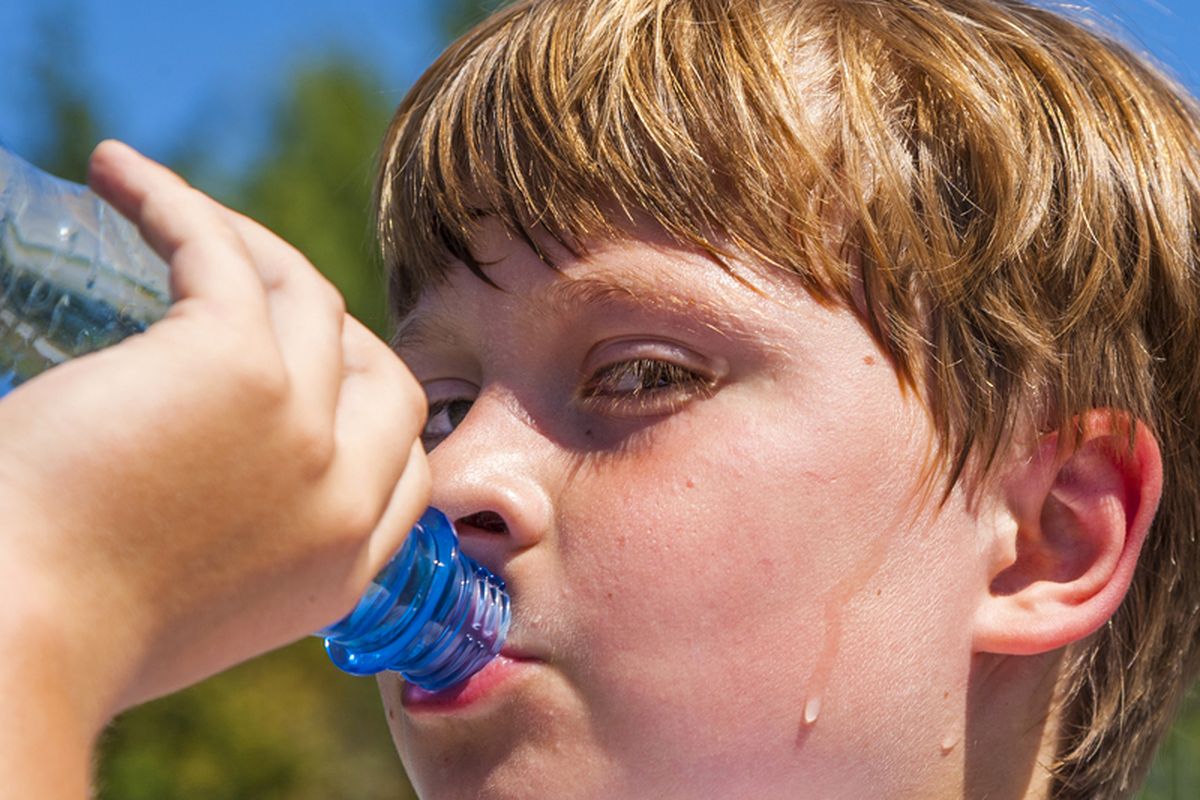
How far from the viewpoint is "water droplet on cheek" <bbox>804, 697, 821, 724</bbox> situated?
1674 mm

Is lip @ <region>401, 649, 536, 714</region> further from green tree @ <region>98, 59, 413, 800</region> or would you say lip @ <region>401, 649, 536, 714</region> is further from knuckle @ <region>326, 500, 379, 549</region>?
green tree @ <region>98, 59, 413, 800</region>

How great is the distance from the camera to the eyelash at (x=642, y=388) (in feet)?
5.61

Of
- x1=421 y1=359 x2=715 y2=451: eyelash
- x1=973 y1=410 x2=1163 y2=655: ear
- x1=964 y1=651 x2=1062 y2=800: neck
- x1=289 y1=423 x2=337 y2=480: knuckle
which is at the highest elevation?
x1=289 y1=423 x2=337 y2=480: knuckle

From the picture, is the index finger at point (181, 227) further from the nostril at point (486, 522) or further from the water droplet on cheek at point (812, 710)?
the water droplet on cheek at point (812, 710)

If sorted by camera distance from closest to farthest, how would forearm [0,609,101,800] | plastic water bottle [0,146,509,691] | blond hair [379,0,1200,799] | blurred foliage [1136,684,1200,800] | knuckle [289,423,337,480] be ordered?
forearm [0,609,101,800]
knuckle [289,423,337,480]
plastic water bottle [0,146,509,691]
blond hair [379,0,1200,799]
blurred foliage [1136,684,1200,800]

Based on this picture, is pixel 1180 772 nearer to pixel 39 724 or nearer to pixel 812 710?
pixel 812 710

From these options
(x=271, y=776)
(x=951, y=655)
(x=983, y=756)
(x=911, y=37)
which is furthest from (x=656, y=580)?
(x=271, y=776)

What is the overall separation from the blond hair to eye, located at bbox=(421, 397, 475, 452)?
0.16m

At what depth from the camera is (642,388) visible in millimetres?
1721

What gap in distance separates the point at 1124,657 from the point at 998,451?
456 millimetres

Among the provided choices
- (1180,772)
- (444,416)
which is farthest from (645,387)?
(1180,772)

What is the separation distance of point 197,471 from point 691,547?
0.71 metres

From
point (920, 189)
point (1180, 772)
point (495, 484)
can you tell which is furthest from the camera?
point (1180, 772)

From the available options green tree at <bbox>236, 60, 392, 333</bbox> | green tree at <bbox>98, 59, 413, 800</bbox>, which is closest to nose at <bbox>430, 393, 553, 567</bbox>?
green tree at <bbox>98, 59, 413, 800</bbox>
